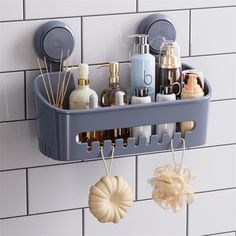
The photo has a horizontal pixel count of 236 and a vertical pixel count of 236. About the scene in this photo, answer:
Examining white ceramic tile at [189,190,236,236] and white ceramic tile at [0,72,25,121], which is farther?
white ceramic tile at [189,190,236,236]

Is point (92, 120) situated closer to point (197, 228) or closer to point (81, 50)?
point (81, 50)

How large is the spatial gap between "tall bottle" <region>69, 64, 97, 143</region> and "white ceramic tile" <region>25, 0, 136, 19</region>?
0.12 meters

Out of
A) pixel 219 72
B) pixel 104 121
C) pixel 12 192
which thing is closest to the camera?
pixel 104 121

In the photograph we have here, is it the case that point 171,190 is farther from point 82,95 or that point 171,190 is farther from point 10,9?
point 10,9

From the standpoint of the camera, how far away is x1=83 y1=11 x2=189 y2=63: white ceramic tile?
5.18ft

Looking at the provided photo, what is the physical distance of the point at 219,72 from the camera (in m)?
1.72

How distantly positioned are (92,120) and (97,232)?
0.33 meters

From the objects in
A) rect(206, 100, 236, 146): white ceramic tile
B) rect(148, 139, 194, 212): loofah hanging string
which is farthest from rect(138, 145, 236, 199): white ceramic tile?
rect(148, 139, 194, 212): loofah hanging string

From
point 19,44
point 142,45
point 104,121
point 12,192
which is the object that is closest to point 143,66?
point 142,45

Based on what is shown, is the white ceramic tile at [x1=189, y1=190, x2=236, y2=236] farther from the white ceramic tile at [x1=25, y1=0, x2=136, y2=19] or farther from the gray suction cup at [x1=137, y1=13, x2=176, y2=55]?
A: the white ceramic tile at [x1=25, y1=0, x2=136, y2=19]

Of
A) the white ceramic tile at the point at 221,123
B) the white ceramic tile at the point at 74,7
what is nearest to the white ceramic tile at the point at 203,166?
the white ceramic tile at the point at 221,123

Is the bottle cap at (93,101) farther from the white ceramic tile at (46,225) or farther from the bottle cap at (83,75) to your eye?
the white ceramic tile at (46,225)

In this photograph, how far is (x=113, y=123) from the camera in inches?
58.7

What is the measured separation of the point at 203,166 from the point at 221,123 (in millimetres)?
109
